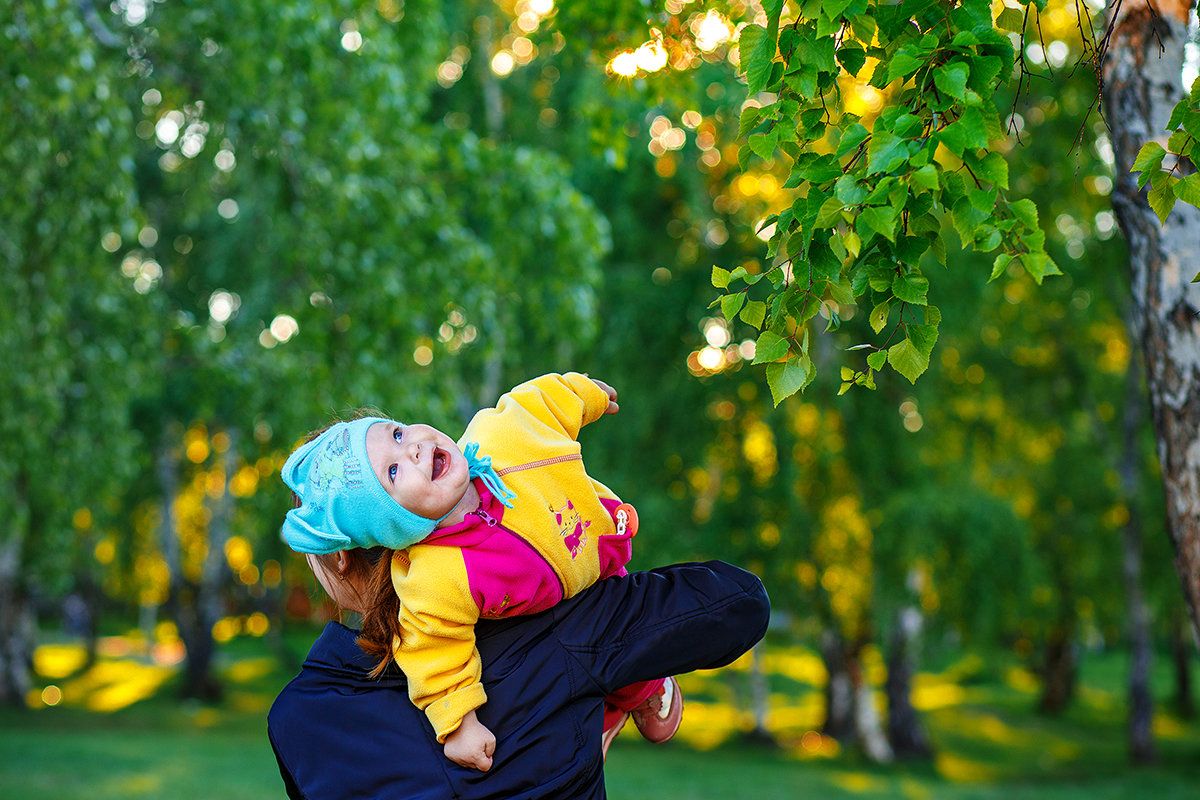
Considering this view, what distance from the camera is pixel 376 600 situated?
188 centimetres

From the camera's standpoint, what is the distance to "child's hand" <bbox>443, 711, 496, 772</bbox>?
5.54 feet

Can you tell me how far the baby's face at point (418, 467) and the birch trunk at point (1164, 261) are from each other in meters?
1.78

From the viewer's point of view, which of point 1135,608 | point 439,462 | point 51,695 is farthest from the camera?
point 51,695

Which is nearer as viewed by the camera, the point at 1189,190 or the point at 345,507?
the point at 1189,190

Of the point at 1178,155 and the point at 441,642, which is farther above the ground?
the point at 1178,155

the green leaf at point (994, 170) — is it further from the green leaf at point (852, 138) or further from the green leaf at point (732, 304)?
the green leaf at point (732, 304)

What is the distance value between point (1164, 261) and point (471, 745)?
201 centimetres

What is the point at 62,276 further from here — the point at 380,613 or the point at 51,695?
the point at 51,695

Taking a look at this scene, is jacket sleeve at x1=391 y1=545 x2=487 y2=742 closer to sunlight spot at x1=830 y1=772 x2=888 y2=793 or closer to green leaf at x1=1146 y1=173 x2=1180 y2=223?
green leaf at x1=1146 y1=173 x2=1180 y2=223

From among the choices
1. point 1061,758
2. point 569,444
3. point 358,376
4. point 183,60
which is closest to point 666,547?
point 358,376

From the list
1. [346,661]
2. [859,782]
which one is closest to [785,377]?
[346,661]

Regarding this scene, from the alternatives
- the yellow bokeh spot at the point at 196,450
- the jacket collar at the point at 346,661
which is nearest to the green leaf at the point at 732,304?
the jacket collar at the point at 346,661

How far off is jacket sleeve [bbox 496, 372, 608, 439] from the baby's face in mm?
161

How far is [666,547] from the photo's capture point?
11391 mm
